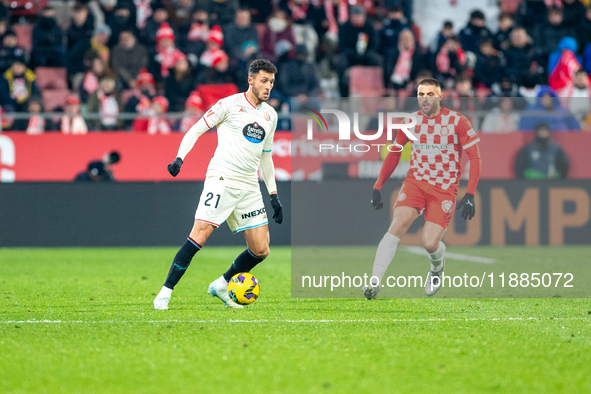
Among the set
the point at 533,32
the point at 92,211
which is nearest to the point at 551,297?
the point at 92,211

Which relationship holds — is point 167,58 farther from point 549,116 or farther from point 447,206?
point 447,206

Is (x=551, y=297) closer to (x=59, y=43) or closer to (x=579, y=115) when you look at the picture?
(x=579, y=115)

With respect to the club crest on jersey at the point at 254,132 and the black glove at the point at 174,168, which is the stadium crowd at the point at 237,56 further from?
the black glove at the point at 174,168

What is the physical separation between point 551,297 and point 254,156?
11.2ft

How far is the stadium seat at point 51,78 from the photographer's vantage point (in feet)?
54.2

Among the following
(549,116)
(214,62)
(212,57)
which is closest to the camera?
(549,116)

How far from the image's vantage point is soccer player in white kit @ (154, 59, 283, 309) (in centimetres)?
718

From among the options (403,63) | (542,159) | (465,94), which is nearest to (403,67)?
(403,63)

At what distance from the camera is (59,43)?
55.8ft

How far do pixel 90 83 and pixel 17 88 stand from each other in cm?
139

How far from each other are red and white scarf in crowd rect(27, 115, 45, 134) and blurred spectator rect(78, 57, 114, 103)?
1.48m

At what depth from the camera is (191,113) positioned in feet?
49.0

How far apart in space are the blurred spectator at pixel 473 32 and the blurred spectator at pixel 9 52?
30.4ft

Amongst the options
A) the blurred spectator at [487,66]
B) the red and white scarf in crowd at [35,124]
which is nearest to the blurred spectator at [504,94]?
the blurred spectator at [487,66]
